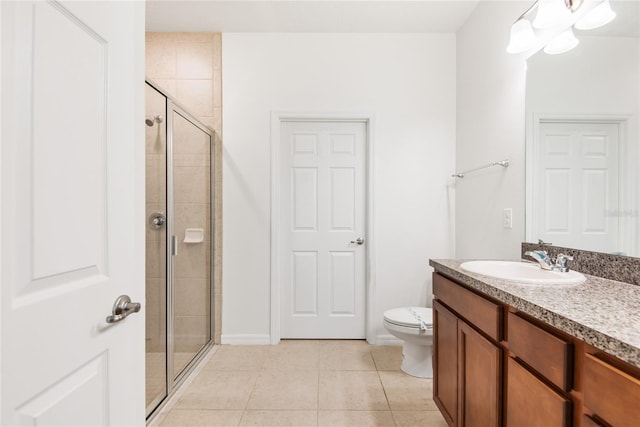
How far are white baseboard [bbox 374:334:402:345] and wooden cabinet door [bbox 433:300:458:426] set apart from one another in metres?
1.00

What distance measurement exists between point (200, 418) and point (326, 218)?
1.68 m

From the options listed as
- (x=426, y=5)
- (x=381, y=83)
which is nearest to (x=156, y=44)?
(x=381, y=83)

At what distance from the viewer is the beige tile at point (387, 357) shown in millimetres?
2199

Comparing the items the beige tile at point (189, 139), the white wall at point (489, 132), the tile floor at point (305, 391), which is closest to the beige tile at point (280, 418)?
the tile floor at point (305, 391)

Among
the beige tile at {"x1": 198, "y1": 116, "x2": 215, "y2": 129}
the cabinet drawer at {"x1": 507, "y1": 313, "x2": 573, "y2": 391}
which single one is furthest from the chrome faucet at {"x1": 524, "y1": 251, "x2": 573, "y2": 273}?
A: the beige tile at {"x1": 198, "y1": 116, "x2": 215, "y2": 129}

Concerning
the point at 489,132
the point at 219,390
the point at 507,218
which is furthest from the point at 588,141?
the point at 219,390

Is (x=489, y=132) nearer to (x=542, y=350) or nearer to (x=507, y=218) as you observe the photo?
(x=507, y=218)

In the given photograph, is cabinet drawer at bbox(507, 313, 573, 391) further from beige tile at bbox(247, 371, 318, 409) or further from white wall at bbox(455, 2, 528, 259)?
beige tile at bbox(247, 371, 318, 409)

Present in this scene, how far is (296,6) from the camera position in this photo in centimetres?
228

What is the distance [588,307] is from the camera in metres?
0.80

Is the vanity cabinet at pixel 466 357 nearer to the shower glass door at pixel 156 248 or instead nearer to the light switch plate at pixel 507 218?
the light switch plate at pixel 507 218

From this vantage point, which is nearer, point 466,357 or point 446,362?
point 466,357
